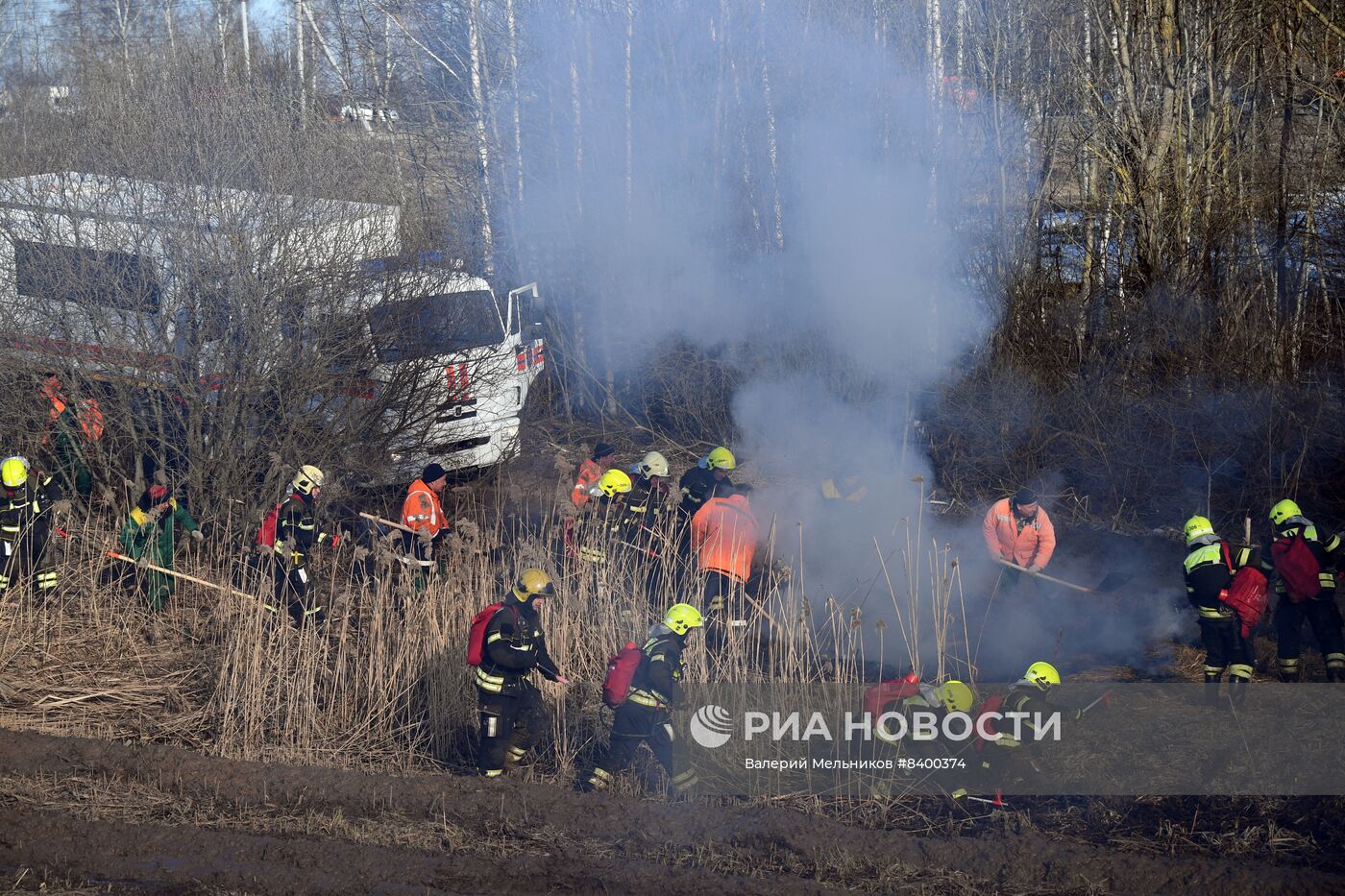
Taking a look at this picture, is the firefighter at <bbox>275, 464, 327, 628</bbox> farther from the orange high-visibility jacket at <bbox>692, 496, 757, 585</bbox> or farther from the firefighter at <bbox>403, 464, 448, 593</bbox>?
the orange high-visibility jacket at <bbox>692, 496, 757, 585</bbox>

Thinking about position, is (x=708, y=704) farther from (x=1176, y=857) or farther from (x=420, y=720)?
(x=1176, y=857)

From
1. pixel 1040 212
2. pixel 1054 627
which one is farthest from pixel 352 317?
pixel 1040 212

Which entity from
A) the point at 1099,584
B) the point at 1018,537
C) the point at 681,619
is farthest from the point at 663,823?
the point at 1099,584

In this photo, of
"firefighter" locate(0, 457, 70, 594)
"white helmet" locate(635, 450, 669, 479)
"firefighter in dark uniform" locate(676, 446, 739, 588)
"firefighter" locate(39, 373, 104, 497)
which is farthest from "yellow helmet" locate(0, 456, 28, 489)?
"firefighter in dark uniform" locate(676, 446, 739, 588)

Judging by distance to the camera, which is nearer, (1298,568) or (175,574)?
(1298,568)

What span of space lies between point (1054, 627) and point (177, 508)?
6.82 metres

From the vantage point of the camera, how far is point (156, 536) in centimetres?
905

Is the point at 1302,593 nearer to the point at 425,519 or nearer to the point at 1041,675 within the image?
the point at 1041,675

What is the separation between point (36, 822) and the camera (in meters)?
5.92

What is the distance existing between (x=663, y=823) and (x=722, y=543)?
105 inches

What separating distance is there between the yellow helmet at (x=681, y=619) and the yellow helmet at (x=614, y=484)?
3413 millimetres

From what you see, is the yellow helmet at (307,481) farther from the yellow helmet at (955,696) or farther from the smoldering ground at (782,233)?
the yellow helmet at (955,696)

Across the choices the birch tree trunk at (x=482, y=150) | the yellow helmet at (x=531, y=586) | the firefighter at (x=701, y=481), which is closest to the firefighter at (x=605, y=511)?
the firefighter at (x=701, y=481)

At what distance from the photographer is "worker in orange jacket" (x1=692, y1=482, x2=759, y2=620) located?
8.45 metres
